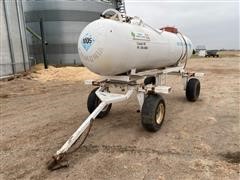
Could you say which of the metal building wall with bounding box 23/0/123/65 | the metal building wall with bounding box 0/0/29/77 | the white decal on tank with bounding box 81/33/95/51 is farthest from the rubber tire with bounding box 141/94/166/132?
the metal building wall with bounding box 23/0/123/65

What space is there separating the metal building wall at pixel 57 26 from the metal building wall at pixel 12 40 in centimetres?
494

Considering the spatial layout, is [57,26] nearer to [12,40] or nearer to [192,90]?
[12,40]

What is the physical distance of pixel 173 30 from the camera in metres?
8.51

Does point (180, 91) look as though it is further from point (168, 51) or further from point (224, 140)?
point (224, 140)

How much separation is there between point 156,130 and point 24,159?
247 cm

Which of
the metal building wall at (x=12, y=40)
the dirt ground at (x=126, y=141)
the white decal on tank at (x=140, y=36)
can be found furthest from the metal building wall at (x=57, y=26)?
the white decal on tank at (x=140, y=36)

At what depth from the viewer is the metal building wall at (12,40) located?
13.7m

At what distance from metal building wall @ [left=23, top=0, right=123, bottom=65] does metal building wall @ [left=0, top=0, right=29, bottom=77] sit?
494 centimetres

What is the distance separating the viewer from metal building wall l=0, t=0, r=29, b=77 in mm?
13703

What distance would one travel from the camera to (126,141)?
193 inches

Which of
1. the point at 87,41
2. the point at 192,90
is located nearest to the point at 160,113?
the point at 87,41

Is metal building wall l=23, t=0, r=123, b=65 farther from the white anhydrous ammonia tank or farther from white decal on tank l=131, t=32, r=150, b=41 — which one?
white decal on tank l=131, t=32, r=150, b=41

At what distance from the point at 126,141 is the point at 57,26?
17578 millimetres

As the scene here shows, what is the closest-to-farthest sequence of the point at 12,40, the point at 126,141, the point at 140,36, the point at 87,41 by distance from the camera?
the point at 126,141 → the point at 87,41 → the point at 140,36 → the point at 12,40
